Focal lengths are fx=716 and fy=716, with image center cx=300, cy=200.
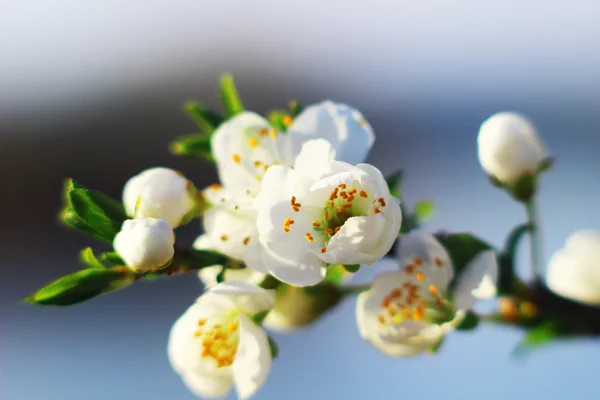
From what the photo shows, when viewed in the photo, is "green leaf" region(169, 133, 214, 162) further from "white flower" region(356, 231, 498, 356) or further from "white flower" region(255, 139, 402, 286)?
"white flower" region(356, 231, 498, 356)

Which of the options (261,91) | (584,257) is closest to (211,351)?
(584,257)

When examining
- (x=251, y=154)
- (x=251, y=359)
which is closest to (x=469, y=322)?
(x=251, y=359)

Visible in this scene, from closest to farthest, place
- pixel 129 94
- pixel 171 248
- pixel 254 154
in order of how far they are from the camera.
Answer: pixel 171 248 < pixel 254 154 < pixel 129 94

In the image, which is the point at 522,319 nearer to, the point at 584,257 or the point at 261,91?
the point at 584,257

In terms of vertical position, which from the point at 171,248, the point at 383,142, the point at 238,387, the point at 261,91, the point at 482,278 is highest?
the point at 171,248

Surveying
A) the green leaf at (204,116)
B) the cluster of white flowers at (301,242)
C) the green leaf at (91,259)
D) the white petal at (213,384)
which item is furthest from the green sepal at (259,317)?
the green leaf at (204,116)

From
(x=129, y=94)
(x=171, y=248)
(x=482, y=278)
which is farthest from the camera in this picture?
(x=129, y=94)
